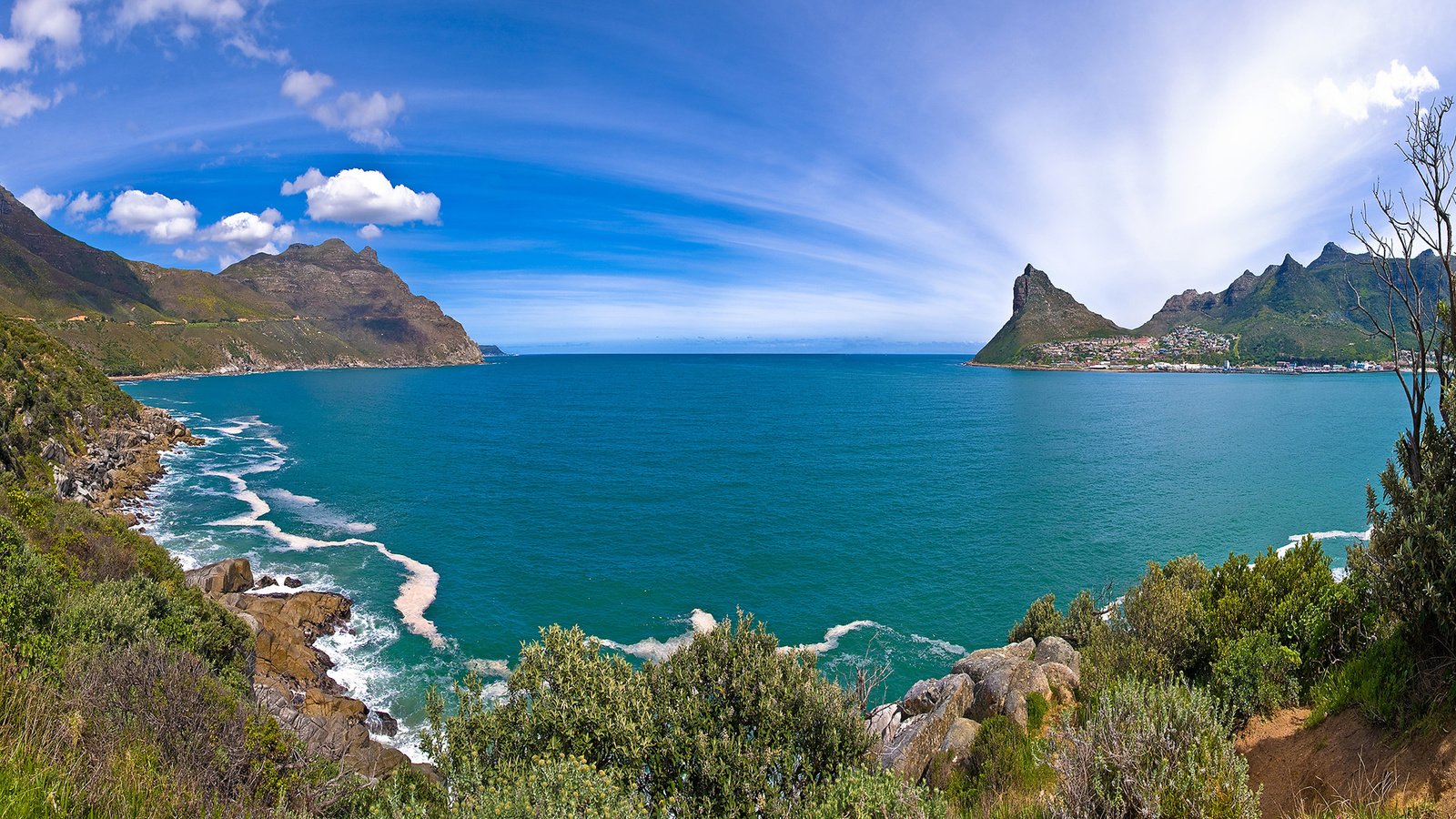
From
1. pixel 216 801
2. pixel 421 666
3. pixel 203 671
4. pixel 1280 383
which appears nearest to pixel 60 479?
pixel 421 666

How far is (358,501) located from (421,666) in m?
34.7

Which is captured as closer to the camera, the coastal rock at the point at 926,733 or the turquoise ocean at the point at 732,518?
the coastal rock at the point at 926,733

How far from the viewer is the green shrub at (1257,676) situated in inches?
474

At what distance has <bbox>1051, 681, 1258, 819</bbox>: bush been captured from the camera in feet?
23.2

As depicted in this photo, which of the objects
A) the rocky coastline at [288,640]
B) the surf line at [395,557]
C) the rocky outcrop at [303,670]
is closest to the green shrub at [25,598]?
the rocky coastline at [288,640]

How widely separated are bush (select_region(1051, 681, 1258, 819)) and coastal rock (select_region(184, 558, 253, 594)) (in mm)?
43873

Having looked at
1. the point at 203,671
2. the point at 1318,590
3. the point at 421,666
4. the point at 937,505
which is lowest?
the point at 421,666

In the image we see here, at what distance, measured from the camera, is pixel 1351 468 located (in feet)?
221

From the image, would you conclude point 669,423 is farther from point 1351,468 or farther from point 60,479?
point 1351,468

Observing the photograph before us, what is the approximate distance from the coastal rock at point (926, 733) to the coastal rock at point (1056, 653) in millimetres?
3288

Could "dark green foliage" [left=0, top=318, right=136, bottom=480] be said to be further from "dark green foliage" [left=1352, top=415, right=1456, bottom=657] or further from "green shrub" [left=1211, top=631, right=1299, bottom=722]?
"dark green foliage" [left=1352, top=415, right=1456, bottom=657]

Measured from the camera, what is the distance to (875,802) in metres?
8.85

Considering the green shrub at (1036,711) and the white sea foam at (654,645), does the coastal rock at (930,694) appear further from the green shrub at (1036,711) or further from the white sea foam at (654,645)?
the white sea foam at (654,645)

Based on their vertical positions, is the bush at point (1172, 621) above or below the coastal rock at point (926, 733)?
above
